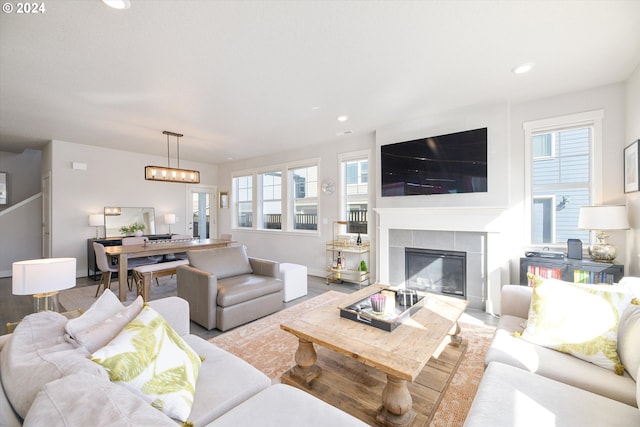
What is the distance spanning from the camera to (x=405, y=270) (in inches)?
164

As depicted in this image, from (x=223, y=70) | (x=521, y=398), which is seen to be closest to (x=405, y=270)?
(x=521, y=398)

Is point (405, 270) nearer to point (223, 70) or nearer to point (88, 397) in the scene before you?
point (223, 70)

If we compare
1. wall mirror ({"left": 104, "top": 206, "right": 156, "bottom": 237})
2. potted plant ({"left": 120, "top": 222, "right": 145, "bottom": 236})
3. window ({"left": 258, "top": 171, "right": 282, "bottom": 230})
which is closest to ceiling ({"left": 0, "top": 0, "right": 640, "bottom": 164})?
wall mirror ({"left": 104, "top": 206, "right": 156, "bottom": 237})

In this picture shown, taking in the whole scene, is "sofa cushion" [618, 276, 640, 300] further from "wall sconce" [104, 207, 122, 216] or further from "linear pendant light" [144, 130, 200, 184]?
"wall sconce" [104, 207, 122, 216]

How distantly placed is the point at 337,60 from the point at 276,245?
4463mm

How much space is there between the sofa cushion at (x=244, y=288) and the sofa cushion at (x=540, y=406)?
91.6 inches

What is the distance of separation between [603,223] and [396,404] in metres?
2.70

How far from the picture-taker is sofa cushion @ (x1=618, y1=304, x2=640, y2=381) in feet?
4.61

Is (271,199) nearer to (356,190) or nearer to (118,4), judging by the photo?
(356,190)

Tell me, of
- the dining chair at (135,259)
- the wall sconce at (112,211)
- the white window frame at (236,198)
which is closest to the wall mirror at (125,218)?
the wall sconce at (112,211)

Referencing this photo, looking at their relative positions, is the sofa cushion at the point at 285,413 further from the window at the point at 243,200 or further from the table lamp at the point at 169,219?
the table lamp at the point at 169,219

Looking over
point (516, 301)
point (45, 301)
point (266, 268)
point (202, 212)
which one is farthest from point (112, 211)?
point (516, 301)

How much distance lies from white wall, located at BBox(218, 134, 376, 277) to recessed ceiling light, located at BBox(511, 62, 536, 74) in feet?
7.67

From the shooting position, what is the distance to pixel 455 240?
12.3 ft
